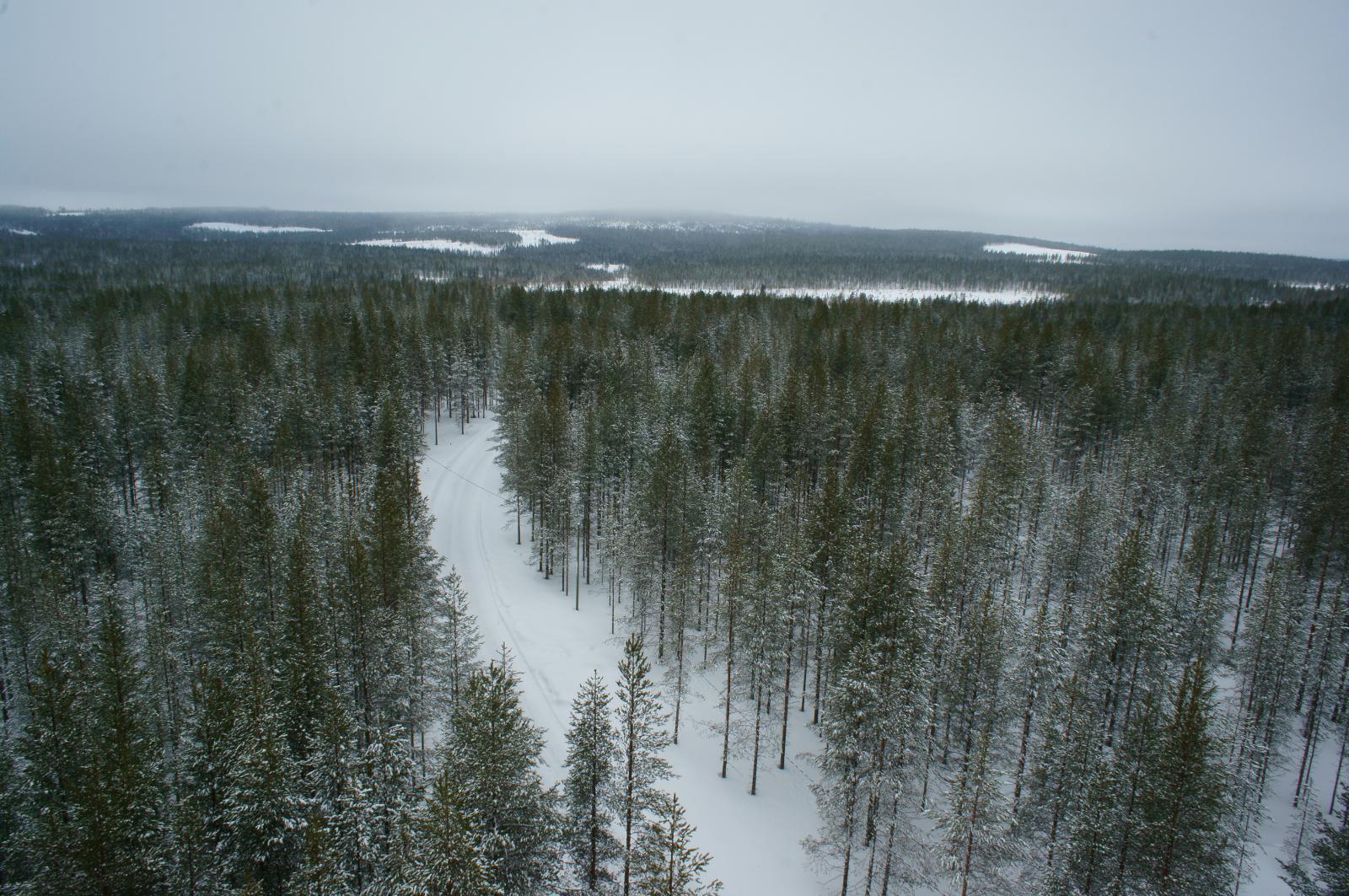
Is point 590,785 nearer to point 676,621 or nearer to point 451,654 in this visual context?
point 451,654

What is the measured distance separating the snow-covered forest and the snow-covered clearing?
0.63 meters

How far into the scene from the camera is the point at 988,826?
78.2 feet

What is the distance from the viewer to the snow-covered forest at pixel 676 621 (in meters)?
20.4

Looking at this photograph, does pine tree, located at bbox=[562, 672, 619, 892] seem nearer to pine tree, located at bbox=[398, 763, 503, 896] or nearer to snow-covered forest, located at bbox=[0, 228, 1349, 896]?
snow-covered forest, located at bbox=[0, 228, 1349, 896]

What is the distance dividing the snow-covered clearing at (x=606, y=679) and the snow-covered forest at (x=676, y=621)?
0.63 metres

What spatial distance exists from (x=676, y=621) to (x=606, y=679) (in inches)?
222

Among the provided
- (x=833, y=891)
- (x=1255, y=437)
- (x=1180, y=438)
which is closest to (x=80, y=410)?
(x=833, y=891)

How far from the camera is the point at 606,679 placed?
3859cm

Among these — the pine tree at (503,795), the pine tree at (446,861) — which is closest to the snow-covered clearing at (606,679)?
the pine tree at (503,795)

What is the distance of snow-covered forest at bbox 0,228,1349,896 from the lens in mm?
20391

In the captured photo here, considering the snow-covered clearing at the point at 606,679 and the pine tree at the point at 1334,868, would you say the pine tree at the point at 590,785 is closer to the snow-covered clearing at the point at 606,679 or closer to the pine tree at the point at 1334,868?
the snow-covered clearing at the point at 606,679

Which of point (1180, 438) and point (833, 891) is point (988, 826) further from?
point (1180, 438)

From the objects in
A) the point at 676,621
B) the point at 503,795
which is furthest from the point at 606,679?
the point at 503,795

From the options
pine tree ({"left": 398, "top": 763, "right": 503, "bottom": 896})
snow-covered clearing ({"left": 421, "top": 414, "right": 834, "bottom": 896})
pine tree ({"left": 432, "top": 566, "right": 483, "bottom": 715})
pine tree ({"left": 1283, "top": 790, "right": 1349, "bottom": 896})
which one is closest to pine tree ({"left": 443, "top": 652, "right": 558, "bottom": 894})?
pine tree ({"left": 398, "top": 763, "right": 503, "bottom": 896})
